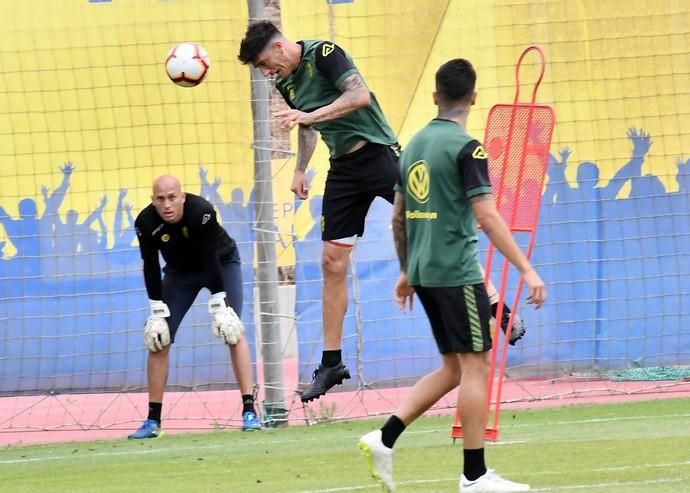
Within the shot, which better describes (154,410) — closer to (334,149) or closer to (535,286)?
(334,149)

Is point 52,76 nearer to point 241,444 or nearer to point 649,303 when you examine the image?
point 241,444

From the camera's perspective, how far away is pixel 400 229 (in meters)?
7.49

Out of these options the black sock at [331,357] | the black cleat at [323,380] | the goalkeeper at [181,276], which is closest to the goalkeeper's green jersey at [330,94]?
the black sock at [331,357]

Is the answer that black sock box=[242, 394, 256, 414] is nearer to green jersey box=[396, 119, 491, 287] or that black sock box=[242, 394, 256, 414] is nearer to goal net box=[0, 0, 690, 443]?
goal net box=[0, 0, 690, 443]

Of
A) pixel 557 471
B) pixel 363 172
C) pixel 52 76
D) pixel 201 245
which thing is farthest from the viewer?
pixel 52 76

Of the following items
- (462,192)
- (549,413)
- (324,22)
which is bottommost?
(549,413)

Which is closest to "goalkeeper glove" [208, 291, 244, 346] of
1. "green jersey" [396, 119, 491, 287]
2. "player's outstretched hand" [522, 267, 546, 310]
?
"green jersey" [396, 119, 491, 287]

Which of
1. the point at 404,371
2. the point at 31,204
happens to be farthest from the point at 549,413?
the point at 31,204

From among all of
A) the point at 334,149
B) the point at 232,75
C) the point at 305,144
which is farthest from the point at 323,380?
the point at 232,75

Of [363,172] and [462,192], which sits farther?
[363,172]

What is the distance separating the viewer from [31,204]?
13.0 metres

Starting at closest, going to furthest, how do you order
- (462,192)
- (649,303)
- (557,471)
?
(462,192), (557,471), (649,303)

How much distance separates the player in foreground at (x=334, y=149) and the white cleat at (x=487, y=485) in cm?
276

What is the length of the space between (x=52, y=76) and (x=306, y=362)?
3341 millimetres
